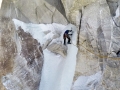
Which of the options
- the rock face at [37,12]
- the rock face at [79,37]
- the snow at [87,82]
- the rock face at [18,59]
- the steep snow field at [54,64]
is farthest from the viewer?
the rock face at [37,12]

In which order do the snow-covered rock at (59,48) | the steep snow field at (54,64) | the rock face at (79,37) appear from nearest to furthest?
1. the rock face at (79,37)
2. the steep snow field at (54,64)
3. the snow-covered rock at (59,48)

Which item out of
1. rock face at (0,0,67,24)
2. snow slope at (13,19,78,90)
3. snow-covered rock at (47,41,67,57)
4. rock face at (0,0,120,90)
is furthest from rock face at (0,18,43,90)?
rock face at (0,0,67,24)

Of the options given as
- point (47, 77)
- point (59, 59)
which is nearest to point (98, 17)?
point (59, 59)

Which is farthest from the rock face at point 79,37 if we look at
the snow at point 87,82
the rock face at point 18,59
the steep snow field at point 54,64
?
the steep snow field at point 54,64

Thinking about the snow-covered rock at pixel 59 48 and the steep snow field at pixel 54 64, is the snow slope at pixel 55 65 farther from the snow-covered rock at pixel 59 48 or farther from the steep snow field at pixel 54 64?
the snow-covered rock at pixel 59 48

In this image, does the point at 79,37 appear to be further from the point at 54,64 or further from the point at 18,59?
the point at 18,59
